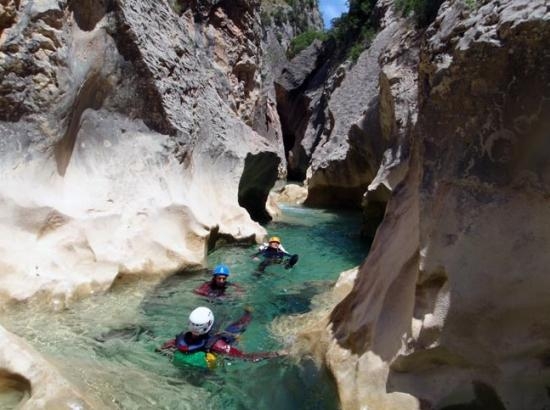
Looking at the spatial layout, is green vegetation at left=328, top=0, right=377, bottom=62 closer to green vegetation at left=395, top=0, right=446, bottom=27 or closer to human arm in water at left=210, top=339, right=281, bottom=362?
green vegetation at left=395, top=0, right=446, bottom=27

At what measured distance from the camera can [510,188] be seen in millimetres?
4738

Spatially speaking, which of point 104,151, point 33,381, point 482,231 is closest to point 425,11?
point 104,151

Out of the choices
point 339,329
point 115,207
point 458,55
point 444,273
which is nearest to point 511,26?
point 458,55

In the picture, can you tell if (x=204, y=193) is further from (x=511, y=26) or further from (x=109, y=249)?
Result: (x=511, y=26)

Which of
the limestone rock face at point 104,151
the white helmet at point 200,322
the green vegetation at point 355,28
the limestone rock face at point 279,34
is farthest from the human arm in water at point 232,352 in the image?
the limestone rock face at point 279,34

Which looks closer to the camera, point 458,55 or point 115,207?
point 458,55

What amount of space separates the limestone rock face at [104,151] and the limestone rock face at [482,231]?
19.0ft

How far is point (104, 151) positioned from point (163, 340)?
4771mm

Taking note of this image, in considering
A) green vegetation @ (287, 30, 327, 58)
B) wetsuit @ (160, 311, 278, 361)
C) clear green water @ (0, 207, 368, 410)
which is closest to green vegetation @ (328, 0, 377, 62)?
green vegetation @ (287, 30, 327, 58)

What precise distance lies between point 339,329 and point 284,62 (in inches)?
1428

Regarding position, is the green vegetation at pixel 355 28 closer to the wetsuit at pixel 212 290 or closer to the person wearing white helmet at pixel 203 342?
the wetsuit at pixel 212 290

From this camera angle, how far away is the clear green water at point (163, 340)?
5863 mm

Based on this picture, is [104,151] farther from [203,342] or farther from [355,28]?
[355,28]

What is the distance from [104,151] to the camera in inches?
424
